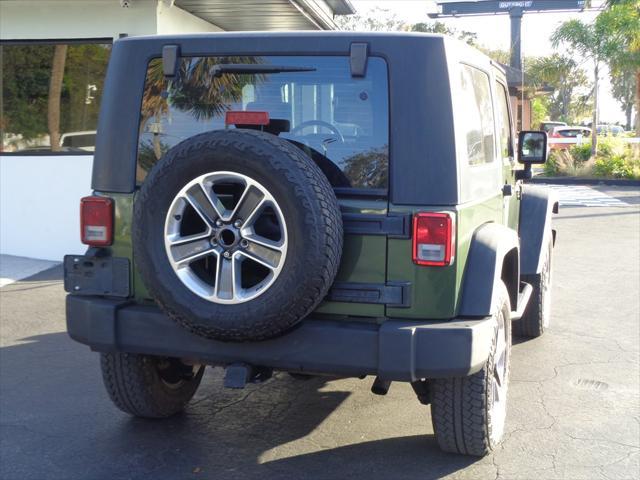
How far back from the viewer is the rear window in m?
3.91

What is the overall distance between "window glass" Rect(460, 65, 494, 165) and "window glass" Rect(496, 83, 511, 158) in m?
→ 0.40

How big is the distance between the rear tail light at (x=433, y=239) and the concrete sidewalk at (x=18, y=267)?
641cm

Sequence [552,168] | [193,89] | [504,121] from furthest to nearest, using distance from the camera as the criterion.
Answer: [552,168] < [504,121] < [193,89]

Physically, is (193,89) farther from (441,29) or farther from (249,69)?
(441,29)

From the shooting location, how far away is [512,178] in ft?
19.3

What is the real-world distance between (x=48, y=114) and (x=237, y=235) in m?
7.31

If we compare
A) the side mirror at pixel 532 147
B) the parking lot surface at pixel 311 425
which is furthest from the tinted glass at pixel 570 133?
the side mirror at pixel 532 147

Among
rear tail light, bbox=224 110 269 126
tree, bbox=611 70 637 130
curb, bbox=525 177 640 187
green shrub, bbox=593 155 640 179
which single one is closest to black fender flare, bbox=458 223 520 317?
rear tail light, bbox=224 110 269 126

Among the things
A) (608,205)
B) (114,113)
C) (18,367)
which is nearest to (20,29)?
(18,367)

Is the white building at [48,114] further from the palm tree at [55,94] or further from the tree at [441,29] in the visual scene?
the tree at [441,29]

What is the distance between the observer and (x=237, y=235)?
3.71 meters

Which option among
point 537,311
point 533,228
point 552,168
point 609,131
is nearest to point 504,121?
point 533,228

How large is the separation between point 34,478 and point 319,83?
2.35 m

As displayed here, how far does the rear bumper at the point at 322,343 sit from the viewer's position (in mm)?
3711
